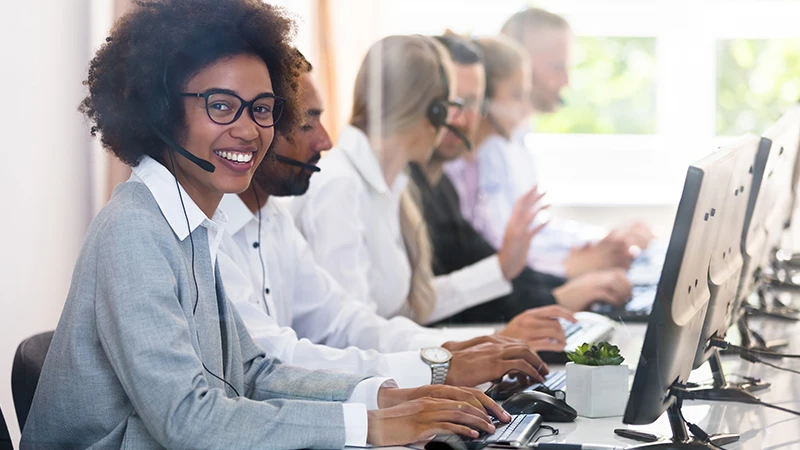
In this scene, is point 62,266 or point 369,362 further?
point 369,362

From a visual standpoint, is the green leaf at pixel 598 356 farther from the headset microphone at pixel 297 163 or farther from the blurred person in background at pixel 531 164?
the blurred person in background at pixel 531 164

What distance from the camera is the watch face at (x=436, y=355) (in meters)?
1.48

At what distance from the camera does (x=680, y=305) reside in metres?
1.07

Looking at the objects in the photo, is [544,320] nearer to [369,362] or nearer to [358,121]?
[369,362]

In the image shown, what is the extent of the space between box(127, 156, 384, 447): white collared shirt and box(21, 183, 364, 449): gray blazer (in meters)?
0.01

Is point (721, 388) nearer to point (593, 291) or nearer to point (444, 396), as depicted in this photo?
point (444, 396)

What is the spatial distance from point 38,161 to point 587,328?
106 centimetres

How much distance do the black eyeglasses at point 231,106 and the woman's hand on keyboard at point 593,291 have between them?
1.21m

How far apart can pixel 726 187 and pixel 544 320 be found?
703 millimetres

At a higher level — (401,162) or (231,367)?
(401,162)

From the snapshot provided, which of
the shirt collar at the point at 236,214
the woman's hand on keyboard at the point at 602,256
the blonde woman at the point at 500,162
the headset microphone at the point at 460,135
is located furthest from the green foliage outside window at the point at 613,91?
the shirt collar at the point at 236,214

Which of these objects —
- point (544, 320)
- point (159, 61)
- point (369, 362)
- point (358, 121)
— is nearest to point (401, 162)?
point (358, 121)

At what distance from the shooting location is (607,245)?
3.12 metres

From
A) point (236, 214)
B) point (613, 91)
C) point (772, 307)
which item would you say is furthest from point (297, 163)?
point (613, 91)
